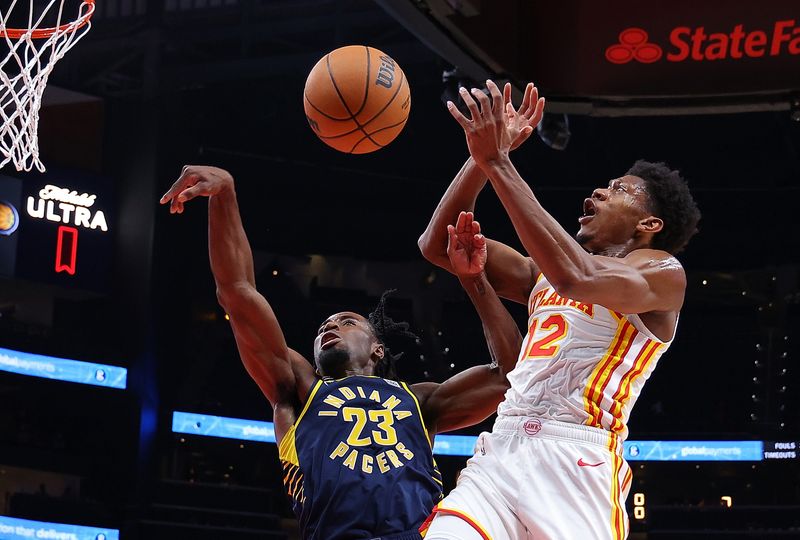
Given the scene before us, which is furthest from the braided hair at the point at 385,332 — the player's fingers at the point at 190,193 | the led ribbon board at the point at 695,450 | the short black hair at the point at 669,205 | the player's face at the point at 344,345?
the led ribbon board at the point at 695,450

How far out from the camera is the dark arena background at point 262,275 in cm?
1351

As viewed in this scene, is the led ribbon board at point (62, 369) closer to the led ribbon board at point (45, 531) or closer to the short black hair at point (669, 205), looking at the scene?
the led ribbon board at point (45, 531)

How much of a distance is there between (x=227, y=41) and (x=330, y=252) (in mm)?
3859

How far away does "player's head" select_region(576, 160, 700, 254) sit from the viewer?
375cm

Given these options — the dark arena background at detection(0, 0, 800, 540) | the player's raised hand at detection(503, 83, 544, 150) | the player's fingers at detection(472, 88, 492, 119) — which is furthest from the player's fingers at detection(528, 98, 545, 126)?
the dark arena background at detection(0, 0, 800, 540)

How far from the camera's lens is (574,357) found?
345cm

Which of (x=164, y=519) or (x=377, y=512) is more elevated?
(x=164, y=519)

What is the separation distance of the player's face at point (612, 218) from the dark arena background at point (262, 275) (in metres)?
9.28

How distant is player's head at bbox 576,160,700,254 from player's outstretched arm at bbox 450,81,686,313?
297 mm

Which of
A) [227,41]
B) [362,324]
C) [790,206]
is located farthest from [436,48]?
[790,206]

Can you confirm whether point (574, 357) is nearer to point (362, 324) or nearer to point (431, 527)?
point (431, 527)

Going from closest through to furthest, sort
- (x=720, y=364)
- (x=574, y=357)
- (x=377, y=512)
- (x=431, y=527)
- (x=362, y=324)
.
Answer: (x=431, y=527) → (x=574, y=357) → (x=377, y=512) → (x=362, y=324) → (x=720, y=364)

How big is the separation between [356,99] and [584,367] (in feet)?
5.30

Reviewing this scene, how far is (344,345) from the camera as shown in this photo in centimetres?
490
